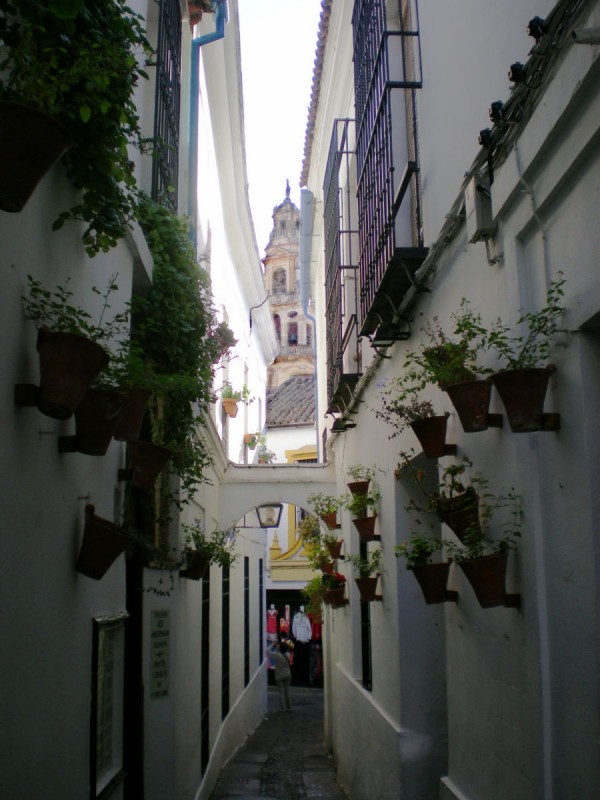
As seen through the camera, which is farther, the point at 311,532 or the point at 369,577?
the point at 311,532

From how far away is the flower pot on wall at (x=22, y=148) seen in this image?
3002 mm

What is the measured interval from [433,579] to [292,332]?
54598 mm

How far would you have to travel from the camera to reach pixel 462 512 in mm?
4758

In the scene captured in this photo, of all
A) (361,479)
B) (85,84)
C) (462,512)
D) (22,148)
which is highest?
(85,84)

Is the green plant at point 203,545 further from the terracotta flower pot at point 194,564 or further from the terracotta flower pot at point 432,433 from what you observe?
the terracotta flower pot at point 432,433

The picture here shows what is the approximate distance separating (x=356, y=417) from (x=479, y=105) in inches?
233

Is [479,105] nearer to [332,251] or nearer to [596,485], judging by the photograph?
[596,485]

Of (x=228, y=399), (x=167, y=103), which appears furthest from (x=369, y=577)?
(x=228, y=399)

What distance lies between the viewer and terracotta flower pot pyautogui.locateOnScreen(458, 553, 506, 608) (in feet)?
14.2

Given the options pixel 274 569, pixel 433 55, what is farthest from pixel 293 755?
→ pixel 274 569

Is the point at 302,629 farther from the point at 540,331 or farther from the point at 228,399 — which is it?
the point at 540,331

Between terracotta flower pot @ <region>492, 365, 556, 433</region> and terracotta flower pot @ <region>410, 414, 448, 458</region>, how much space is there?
1.41 meters

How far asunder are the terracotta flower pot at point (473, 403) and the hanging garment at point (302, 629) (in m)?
22.6

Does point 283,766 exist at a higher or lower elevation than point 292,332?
lower
